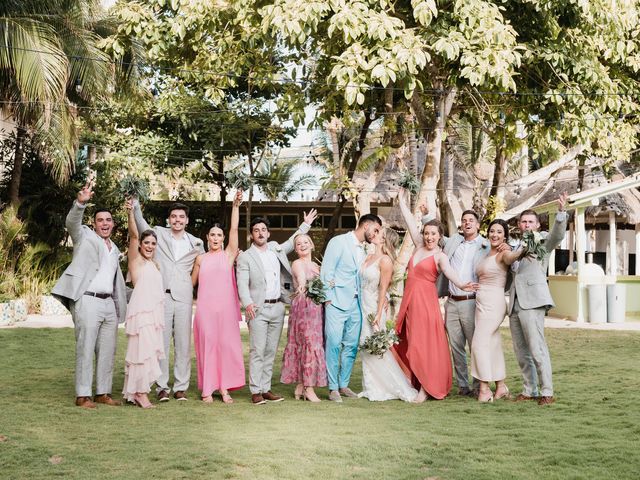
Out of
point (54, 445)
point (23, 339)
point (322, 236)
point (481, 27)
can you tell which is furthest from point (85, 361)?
point (322, 236)

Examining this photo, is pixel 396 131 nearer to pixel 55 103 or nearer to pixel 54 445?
pixel 55 103

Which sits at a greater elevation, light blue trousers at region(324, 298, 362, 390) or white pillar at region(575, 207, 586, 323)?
white pillar at region(575, 207, 586, 323)

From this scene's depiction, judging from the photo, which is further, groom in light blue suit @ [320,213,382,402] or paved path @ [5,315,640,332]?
paved path @ [5,315,640,332]

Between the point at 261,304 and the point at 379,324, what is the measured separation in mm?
1204

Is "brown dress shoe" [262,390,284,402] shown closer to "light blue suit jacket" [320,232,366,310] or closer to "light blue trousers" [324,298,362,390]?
"light blue trousers" [324,298,362,390]

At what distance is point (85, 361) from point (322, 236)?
22251 mm

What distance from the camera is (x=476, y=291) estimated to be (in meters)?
8.84

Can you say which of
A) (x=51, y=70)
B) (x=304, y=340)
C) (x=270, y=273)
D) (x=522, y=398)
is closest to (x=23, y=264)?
(x=51, y=70)

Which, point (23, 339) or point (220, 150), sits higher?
point (220, 150)

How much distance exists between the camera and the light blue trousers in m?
8.96

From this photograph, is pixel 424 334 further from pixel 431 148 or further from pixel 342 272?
pixel 431 148

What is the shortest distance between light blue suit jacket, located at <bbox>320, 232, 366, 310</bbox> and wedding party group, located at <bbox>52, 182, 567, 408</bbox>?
0.04ft

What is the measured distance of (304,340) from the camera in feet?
29.4

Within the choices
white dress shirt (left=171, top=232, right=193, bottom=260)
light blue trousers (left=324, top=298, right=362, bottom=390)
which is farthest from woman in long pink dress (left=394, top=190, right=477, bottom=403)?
white dress shirt (left=171, top=232, right=193, bottom=260)
